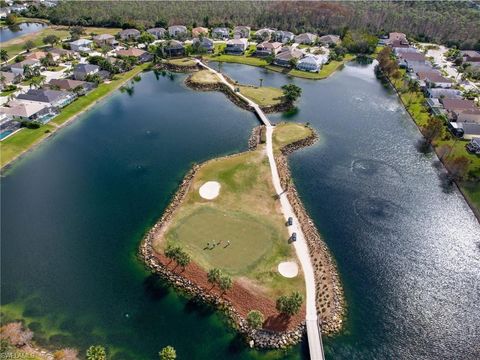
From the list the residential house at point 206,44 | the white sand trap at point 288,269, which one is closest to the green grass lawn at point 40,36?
the residential house at point 206,44

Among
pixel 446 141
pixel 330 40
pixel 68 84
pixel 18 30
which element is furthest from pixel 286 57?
pixel 18 30

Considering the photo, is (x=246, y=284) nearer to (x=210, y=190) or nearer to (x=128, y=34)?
(x=210, y=190)

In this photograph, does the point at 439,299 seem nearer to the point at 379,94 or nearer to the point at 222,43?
the point at 379,94

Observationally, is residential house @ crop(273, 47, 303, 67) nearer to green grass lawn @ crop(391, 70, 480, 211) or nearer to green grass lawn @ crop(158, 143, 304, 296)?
green grass lawn @ crop(391, 70, 480, 211)

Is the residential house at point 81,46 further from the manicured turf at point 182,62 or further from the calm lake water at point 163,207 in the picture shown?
the calm lake water at point 163,207

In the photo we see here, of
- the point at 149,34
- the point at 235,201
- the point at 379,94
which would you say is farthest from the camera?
the point at 149,34

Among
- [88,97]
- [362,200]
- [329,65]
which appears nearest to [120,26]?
[88,97]
